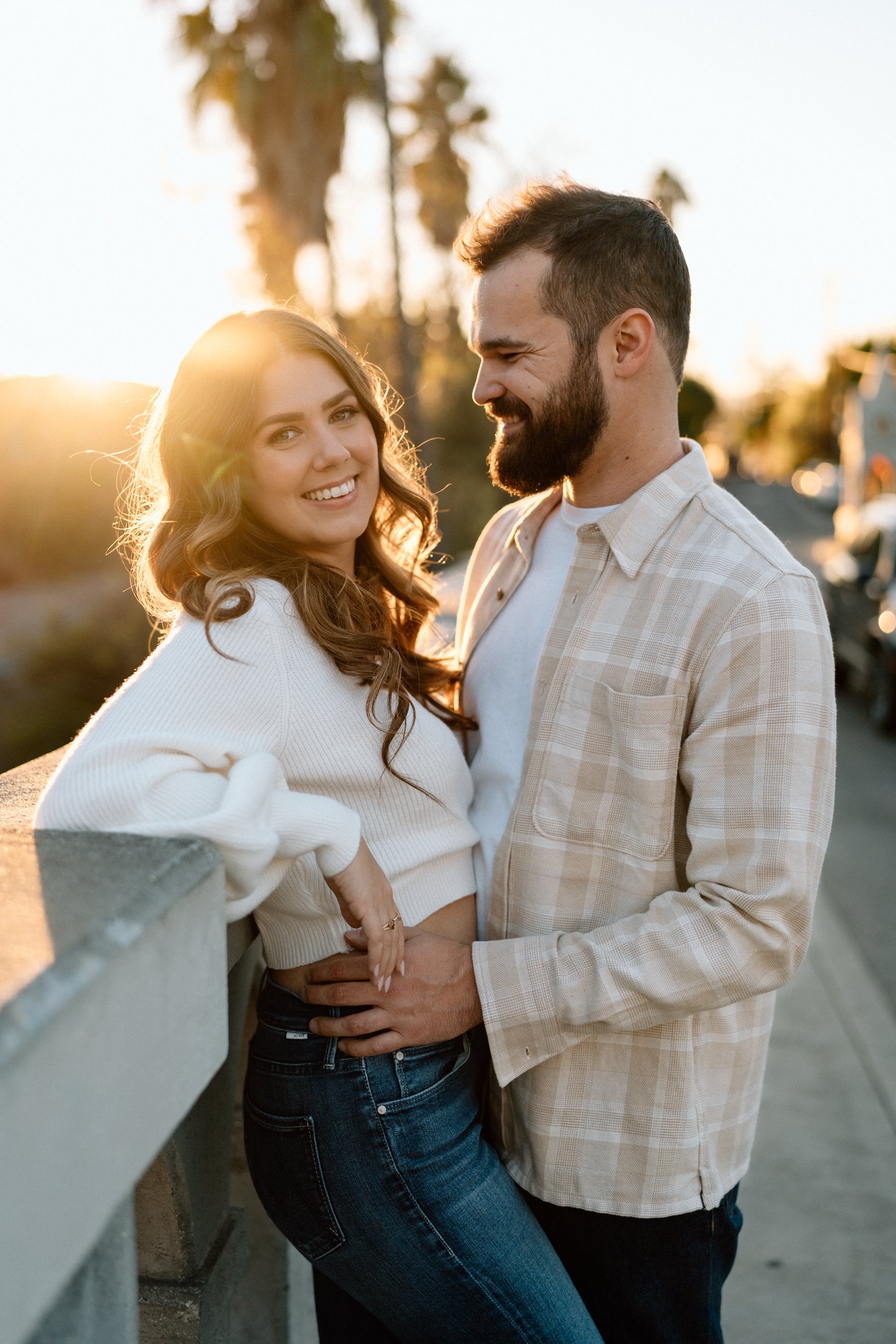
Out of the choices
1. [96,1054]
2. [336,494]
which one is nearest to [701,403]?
[336,494]

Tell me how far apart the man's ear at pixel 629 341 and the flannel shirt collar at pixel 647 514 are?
232mm

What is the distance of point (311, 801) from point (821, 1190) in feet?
9.81

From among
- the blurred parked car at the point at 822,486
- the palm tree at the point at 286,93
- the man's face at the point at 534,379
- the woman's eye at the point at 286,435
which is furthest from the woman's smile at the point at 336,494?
the blurred parked car at the point at 822,486

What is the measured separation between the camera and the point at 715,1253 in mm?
1962

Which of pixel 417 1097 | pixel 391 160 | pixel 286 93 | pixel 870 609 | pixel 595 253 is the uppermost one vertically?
pixel 286 93

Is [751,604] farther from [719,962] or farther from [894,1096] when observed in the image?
[894,1096]

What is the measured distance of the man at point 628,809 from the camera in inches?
69.1

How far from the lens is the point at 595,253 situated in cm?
216

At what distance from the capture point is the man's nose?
2.25m

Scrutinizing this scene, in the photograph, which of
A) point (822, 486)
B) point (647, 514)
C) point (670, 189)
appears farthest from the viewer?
point (822, 486)

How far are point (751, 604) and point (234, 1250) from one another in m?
1.41

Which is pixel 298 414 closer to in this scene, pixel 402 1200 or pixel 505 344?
pixel 505 344

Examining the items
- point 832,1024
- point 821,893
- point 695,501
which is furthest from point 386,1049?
point 821,893

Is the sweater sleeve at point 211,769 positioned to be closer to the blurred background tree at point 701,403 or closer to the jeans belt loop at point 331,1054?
the jeans belt loop at point 331,1054
